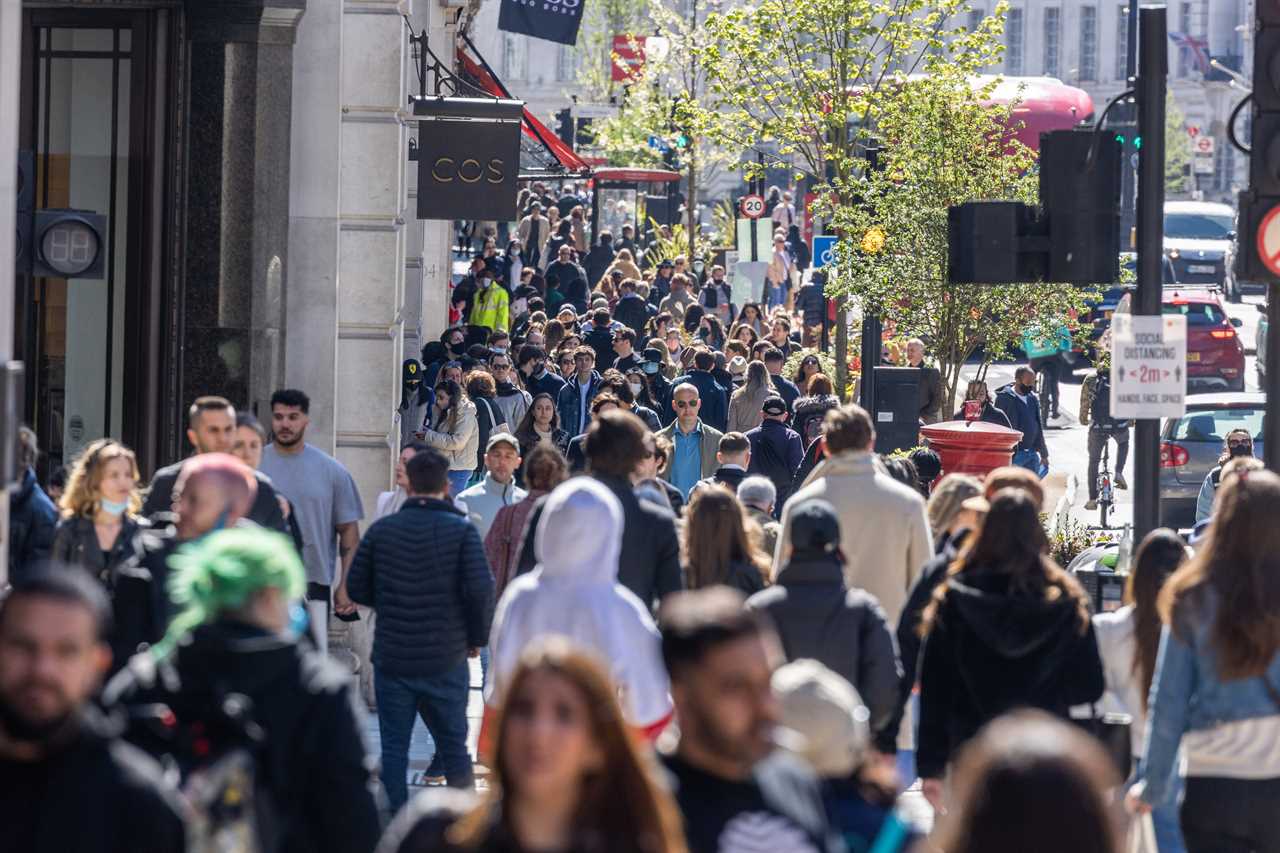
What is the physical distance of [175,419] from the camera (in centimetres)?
1277

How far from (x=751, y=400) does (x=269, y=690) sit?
43.5ft

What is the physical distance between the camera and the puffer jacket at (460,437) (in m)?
16.5

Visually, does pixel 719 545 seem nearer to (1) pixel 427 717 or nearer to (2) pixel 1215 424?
(1) pixel 427 717

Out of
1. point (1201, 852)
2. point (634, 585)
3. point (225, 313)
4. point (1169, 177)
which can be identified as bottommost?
point (1201, 852)

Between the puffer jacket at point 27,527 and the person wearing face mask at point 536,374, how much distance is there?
10.00 m

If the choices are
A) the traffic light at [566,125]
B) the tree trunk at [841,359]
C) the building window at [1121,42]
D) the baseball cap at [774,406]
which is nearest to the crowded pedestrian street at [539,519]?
the baseball cap at [774,406]

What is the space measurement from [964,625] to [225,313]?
6.50 meters

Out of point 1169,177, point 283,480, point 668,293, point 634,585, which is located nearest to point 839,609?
point 634,585

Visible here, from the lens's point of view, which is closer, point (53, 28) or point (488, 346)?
point (53, 28)

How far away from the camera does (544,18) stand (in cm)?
3172

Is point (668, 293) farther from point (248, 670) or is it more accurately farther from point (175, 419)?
point (248, 670)

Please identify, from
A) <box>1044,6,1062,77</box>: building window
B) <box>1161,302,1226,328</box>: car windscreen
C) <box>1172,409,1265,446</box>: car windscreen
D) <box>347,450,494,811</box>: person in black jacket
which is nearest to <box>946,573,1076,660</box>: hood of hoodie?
<box>347,450,494,811</box>: person in black jacket

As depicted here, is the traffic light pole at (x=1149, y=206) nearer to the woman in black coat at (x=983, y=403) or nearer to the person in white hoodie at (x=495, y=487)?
the person in white hoodie at (x=495, y=487)

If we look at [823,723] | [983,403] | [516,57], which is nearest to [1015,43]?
[516,57]
